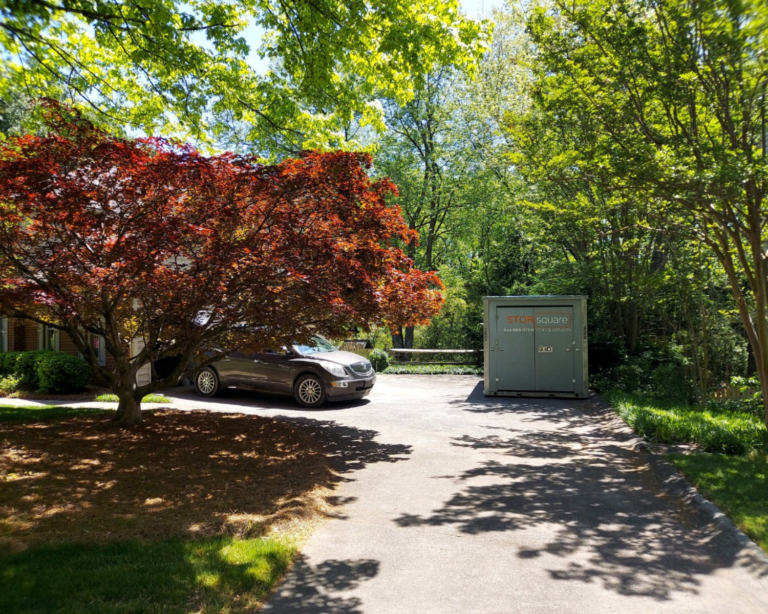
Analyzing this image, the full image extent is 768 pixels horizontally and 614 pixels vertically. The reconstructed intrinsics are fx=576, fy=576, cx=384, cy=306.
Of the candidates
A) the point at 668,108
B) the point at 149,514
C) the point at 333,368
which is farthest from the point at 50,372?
the point at 668,108

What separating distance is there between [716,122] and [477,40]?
3917 mm

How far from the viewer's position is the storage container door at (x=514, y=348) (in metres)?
14.0

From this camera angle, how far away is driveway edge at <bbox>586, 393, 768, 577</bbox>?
4.40 metres

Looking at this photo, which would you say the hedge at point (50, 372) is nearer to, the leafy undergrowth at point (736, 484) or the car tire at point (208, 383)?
the car tire at point (208, 383)

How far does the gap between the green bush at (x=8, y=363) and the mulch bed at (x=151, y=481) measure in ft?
20.6

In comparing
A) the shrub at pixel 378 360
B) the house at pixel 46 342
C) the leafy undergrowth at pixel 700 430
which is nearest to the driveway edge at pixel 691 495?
the leafy undergrowth at pixel 700 430

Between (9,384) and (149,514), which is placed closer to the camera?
(149,514)

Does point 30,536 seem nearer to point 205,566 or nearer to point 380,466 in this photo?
point 205,566

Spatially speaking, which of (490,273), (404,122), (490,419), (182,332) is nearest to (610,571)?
(182,332)

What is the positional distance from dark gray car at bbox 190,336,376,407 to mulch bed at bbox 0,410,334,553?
2.96 metres

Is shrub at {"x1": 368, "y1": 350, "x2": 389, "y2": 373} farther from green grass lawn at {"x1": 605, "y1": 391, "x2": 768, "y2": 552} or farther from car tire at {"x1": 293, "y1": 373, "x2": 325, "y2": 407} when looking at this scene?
green grass lawn at {"x1": 605, "y1": 391, "x2": 768, "y2": 552}

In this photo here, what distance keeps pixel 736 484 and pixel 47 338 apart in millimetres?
15846

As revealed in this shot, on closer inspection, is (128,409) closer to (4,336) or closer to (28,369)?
(28,369)

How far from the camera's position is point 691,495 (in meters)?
5.88
